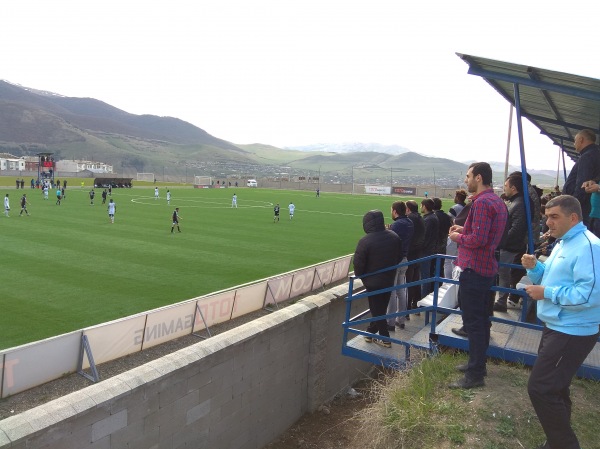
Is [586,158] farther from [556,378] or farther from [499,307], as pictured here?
[556,378]

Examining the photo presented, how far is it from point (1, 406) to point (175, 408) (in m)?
3.06

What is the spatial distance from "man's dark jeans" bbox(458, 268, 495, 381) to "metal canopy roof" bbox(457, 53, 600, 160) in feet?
8.38

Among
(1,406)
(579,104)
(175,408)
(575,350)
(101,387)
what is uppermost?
(579,104)

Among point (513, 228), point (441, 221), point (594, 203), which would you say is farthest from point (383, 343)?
point (594, 203)

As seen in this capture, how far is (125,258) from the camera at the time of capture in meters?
18.0

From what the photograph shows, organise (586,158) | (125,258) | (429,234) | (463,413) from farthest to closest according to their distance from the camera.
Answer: (125,258)
(429,234)
(586,158)
(463,413)

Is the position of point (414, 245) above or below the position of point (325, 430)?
above

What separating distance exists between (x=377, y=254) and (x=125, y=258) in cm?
1383

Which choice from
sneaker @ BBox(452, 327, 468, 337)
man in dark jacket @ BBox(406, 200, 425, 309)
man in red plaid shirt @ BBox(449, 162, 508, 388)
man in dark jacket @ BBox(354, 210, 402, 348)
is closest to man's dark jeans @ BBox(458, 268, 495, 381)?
man in red plaid shirt @ BBox(449, 162, 508, 388)

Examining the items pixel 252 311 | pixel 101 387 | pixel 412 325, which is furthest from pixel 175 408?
pixel 252 311

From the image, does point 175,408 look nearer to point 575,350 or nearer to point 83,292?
point 575,350

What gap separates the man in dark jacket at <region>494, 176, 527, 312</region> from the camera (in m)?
6.67

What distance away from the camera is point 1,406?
717 cm

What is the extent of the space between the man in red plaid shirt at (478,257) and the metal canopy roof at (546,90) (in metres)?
1.62
